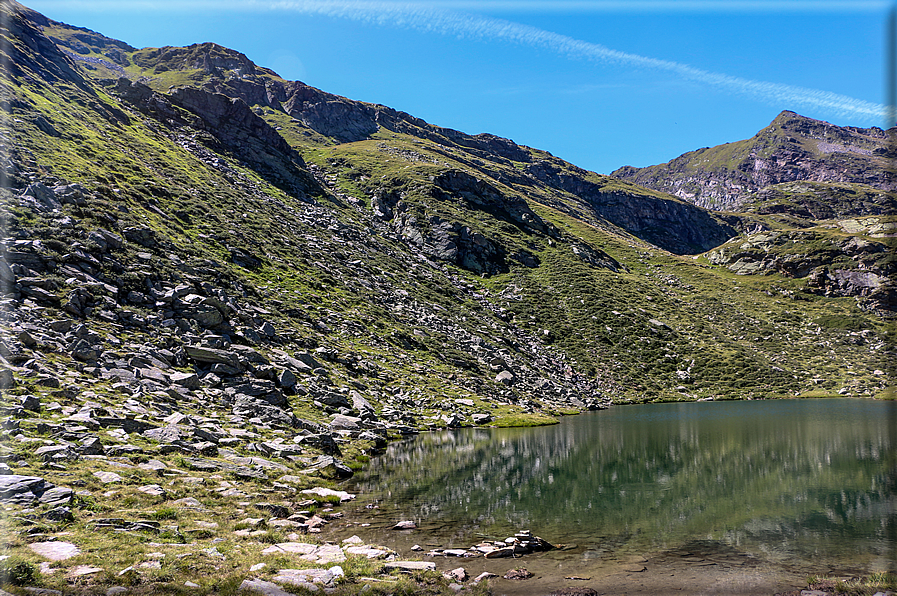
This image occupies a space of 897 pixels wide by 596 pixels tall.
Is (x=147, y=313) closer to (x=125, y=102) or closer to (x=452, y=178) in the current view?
(x=125, y=102)

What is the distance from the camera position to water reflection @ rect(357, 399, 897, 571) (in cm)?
1928

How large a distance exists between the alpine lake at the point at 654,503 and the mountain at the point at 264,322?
536 cm

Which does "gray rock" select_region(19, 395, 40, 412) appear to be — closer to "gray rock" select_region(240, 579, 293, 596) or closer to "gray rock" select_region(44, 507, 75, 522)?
"gray rock" select_region(44, 507, 75, 522)

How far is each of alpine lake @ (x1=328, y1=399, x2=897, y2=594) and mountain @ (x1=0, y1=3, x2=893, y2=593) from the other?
5359 mm

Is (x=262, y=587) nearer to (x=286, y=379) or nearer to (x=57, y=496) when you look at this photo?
(x=57, y=496)

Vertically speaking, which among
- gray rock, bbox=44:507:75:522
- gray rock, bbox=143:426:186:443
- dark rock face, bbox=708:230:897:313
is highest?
dark rock face, bbox=708:230:897:313

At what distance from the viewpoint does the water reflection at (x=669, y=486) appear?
19.3m

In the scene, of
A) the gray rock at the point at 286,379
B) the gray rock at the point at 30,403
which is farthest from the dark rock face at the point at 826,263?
the gray rock at the point at 30,403

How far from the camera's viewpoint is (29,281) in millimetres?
34375

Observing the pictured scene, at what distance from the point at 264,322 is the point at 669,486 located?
4502cm

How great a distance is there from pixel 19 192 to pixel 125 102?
92.8 m

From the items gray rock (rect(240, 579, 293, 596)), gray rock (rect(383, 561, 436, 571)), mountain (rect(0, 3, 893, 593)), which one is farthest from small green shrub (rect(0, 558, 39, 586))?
gray rock (rect(383, 561, 436, 571))

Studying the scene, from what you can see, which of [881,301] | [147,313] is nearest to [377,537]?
[147,313]

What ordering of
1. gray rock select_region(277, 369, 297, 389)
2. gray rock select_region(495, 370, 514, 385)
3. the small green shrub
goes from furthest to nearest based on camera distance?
1. gray rock select_region(495, 370, 514, 385)
2. gray rock select_region(277, 369, 297, 389)
3. the small green shrub
